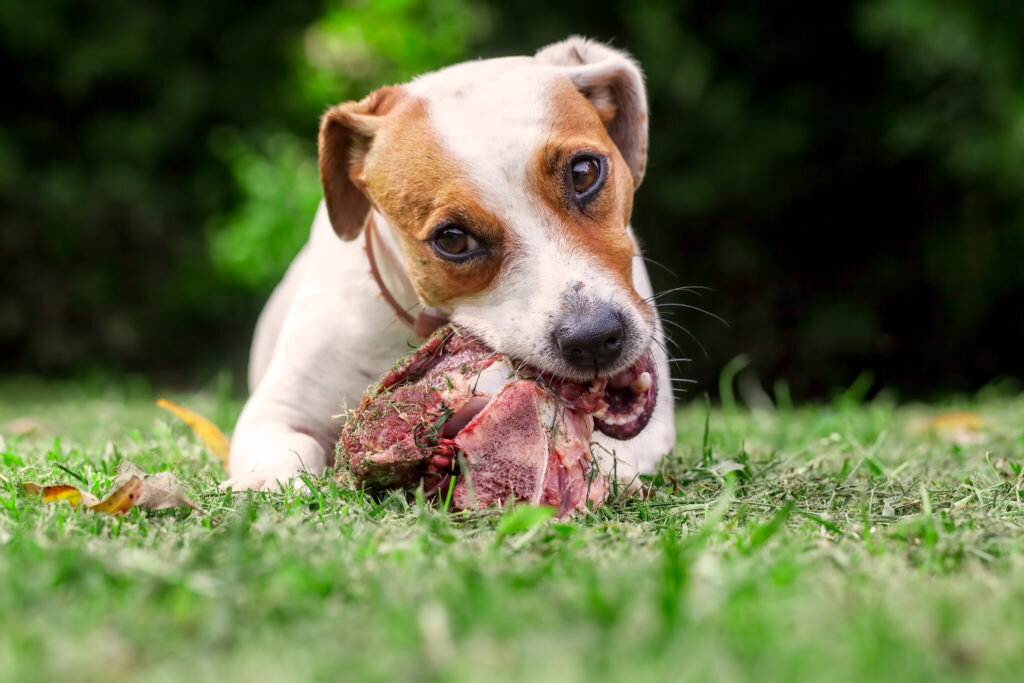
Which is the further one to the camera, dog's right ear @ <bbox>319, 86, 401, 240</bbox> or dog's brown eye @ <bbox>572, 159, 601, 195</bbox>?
dog's right ear @ <bbox>319, 86, 401, 240</bbox>

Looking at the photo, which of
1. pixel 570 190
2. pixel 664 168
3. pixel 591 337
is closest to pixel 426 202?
pixel 570 190

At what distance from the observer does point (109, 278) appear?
9805 millimetres

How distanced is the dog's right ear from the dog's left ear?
560 mm

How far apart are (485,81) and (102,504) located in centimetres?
151

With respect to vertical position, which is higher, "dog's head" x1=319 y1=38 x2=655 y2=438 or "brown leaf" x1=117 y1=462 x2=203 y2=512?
"dog's head" x1=319 y1=38 x2=655 y2=438

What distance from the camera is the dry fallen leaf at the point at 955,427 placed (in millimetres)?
3654

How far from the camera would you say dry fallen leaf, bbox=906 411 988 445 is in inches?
144

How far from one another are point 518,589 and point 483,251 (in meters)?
1.27

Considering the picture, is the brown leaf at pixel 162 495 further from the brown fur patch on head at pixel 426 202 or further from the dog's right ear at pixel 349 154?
the dog's right ear at pixel 349 154

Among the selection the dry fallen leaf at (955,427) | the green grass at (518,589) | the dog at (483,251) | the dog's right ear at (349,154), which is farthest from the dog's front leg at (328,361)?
the dry fallen leaf at (955,427)

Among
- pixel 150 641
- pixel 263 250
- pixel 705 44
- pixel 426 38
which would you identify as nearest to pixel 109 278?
pixel 263 250

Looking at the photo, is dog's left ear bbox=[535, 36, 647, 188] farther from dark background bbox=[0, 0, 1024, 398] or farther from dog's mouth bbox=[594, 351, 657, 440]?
dark background bbox=[0, 0, 1024, 398]

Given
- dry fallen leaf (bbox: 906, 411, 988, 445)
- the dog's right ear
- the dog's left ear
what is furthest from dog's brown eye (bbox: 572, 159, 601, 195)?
dry fallen leaf (bbox: 906, 411, 988, 445)

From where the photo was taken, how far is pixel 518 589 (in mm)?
1454
